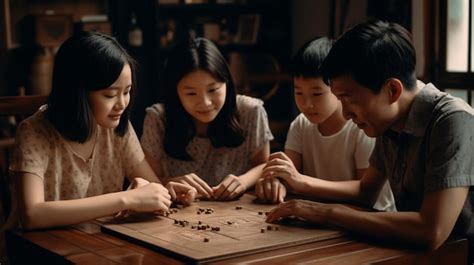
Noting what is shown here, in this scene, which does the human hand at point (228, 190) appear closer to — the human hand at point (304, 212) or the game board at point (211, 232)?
the game board at point (211, 232)

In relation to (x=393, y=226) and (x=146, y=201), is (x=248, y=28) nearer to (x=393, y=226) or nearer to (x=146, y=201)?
(x=146, y=201)

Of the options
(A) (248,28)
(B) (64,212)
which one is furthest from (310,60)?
(A) (248,28)

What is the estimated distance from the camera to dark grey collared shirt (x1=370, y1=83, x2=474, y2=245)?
5.68 feet

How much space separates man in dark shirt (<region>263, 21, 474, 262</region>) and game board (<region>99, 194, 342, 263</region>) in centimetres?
8

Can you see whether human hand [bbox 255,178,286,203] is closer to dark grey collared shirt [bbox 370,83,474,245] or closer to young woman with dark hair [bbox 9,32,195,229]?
young woman with dark hair [bbox 9,32,195,229]

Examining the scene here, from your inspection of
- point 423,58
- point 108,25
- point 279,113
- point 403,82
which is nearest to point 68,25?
point 108,25

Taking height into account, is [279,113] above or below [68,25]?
below

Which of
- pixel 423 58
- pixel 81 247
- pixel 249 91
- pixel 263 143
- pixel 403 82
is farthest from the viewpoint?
pixel 249 91

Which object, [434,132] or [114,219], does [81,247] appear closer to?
[114,219]

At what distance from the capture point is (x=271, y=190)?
2.21 metres

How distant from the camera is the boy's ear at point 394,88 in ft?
5.92

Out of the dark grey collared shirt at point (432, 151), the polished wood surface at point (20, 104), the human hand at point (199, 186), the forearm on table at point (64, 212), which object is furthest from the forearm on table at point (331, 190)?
the polished wood surface at point (20, 104)

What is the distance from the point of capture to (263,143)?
2.76 m

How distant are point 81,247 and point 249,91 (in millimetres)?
3685
